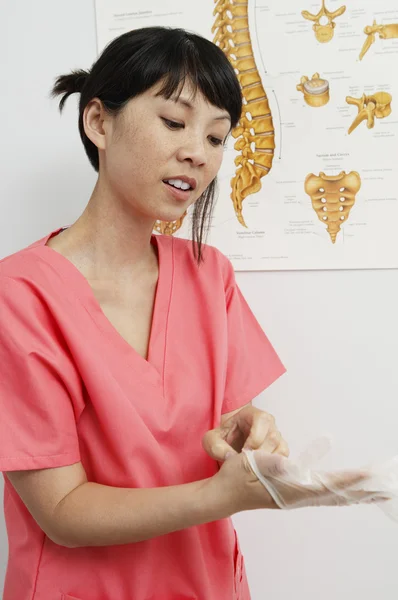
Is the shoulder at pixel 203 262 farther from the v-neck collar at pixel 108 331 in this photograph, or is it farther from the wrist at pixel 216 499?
the wrist at pixel 216 499

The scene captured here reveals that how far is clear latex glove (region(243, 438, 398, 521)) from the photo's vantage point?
0.61 metres

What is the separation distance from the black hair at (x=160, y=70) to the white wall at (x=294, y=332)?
1.08 feet

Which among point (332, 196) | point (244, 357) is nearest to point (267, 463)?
point (244, 357)

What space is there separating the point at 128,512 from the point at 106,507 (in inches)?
1.0

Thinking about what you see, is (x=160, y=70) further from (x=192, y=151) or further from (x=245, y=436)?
(x=245, y=436)

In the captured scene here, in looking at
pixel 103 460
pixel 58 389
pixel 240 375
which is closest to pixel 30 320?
pixel 58 389

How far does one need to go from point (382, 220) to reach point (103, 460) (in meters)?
0.58

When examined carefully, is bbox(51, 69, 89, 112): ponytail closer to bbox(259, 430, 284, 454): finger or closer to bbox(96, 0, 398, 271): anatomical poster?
bbox(96, 0, 398, 271): anatomical poster

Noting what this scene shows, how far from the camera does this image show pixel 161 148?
2.56ft

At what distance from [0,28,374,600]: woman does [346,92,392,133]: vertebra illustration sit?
0.82ft

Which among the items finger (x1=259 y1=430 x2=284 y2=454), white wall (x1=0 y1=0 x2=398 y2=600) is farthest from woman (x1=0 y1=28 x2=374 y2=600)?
white wall (x1=0 y1=0 x2=398 y2=600)

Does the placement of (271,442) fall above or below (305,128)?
below

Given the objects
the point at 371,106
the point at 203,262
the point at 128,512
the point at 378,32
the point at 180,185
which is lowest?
the point at 128,512

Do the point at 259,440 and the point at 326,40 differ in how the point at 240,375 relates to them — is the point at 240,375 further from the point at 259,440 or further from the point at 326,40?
the point at 326,40
